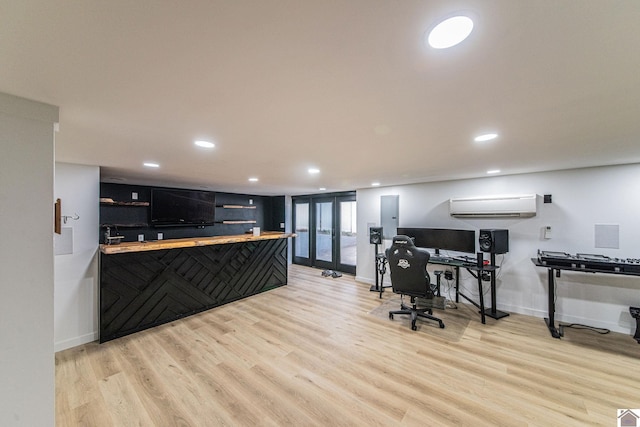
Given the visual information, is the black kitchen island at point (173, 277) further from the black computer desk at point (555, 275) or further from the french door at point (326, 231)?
the black computer desk at point (555, 275)

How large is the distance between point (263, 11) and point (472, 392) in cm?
308

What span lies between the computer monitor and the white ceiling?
2218 millimetres

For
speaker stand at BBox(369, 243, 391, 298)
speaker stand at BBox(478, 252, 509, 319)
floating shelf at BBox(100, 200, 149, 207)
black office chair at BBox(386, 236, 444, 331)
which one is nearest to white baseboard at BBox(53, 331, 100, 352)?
floating shelf at BBox(100, 200, 149, 207)

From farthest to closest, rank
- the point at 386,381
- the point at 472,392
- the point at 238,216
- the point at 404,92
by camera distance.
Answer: the point at 238,216, the point at 386,381, the point at 472,392, the point at 404,92

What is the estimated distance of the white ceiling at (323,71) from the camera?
766mm

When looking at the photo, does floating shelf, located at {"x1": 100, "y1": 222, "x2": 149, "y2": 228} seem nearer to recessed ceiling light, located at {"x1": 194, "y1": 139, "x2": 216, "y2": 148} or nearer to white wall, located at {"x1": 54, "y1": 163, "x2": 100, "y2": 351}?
white wall, located at {"x1": 54, "y1": 163, "x2": 100, "y2": 351}

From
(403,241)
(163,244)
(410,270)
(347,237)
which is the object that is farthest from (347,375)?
(347,237)

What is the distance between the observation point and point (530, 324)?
3.47 meters

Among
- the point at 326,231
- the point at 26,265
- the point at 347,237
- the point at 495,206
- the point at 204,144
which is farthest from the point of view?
the point at 326,231

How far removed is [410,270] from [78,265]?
438 centimetres

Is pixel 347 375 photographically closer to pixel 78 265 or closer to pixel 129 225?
pixel 78 265

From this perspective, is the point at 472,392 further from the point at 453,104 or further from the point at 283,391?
the point at 453,104

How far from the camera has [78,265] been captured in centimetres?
296

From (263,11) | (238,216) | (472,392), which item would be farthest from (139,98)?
(238,216)
